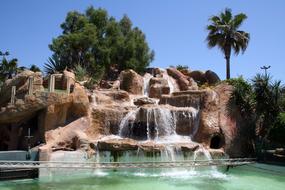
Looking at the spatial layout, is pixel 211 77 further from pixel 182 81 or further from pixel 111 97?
pixel 111 97

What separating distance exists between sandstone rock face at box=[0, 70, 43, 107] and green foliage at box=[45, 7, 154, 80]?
10435mm

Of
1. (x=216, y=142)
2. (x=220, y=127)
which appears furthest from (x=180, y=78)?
(x=220, y=127)

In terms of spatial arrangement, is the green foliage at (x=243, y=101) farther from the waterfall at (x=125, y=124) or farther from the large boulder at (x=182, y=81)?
the large boulder at (x=182, y=81)

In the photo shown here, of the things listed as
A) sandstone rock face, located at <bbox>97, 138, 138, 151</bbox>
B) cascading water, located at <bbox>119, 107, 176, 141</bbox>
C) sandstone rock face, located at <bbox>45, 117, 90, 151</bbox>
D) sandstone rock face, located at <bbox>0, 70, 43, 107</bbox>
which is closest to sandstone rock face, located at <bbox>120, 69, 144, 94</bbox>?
cascading water, located at <bbox>119, 107, 176, 141</bbox>

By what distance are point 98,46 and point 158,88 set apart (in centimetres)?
900

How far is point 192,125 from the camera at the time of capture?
22.0 m

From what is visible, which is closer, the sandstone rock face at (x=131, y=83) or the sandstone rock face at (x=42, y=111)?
the sandstone rock face at (x=42, y=111)

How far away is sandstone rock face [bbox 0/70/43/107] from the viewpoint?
1984cm

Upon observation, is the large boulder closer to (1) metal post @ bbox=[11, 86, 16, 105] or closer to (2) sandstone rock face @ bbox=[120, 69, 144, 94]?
(2) sandstone rock face @ bbox=[120, 69, 144, 94]

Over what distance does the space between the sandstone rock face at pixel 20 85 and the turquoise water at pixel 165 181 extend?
19.1 ft

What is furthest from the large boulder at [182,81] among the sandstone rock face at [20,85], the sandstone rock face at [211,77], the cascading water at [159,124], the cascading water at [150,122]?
the sandstone rock face at [20,85]

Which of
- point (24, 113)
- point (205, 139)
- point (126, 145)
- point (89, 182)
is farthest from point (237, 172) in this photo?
point (24, 113)

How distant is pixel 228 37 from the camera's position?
32.7m

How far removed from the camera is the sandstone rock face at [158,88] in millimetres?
28219
